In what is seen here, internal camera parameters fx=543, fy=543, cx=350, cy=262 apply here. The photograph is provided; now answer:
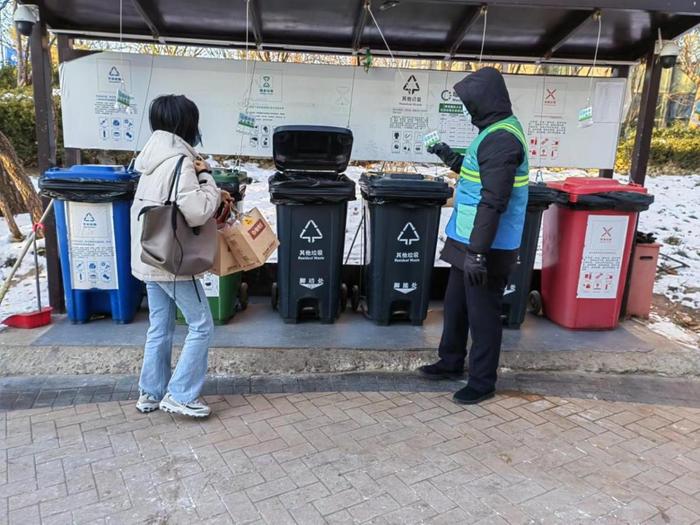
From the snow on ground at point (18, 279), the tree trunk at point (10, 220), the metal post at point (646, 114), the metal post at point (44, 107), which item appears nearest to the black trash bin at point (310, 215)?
the metal post at point (44, 107)

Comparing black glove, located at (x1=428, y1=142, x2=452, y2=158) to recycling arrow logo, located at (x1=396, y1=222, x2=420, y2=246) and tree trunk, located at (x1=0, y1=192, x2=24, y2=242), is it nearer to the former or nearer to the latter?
recycling arrow logo, located at (x1=396, y1=222, x2=420, y2=246)

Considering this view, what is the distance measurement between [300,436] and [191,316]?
35.6 inches

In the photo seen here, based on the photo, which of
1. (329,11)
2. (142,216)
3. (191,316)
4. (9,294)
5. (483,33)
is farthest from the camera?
(9,294)

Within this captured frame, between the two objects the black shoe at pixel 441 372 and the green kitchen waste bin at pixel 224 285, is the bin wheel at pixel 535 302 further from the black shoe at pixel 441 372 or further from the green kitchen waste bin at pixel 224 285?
the green kitchen waste bin at pixel 224 285

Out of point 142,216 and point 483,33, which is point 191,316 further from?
point 483,33

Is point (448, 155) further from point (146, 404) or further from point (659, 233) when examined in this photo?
point (659, 233)

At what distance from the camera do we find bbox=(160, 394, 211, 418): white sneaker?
310 centimetres

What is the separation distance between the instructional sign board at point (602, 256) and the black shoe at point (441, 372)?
1.40 m

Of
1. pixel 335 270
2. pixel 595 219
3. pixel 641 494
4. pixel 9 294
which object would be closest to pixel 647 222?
pixel 595 219

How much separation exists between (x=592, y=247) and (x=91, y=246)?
3910 millimetres

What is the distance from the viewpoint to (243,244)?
3.22 metres

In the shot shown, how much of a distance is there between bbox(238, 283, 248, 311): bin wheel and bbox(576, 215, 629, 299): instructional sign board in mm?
2813

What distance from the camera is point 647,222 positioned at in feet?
28.7

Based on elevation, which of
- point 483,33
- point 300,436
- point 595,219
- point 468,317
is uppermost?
point 483,33
